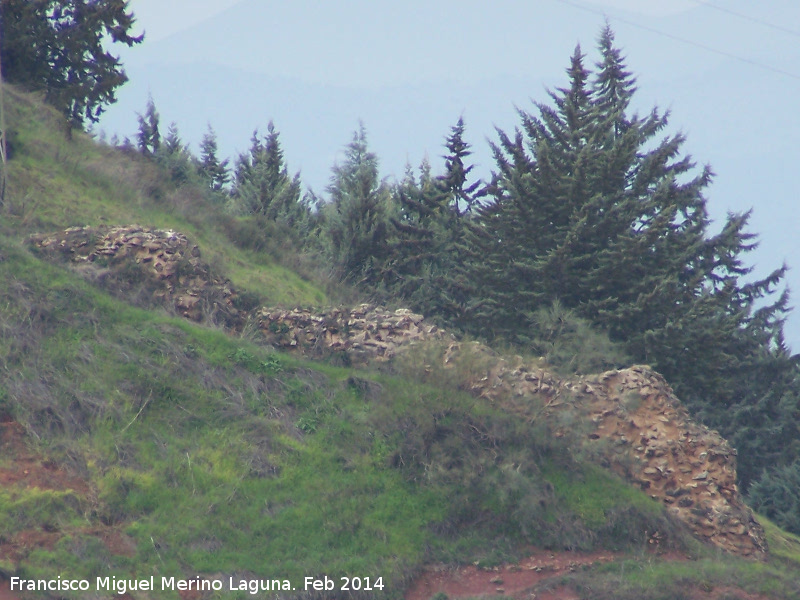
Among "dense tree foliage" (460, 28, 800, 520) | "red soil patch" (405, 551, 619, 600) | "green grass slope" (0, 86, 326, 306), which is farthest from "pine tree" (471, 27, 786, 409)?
"red soil patch" (405, 551, 619, 600)

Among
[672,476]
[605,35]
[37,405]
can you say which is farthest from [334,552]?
[605,35]

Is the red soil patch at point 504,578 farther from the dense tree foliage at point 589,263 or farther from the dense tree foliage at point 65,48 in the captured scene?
the dense tree foliage at point 65,48

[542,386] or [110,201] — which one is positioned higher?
[110,201]

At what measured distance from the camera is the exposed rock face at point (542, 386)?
13438 mm

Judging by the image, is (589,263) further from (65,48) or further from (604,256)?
(65,48)

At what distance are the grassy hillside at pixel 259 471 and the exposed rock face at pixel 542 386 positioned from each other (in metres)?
0.52

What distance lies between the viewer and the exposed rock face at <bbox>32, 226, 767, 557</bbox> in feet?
44.1

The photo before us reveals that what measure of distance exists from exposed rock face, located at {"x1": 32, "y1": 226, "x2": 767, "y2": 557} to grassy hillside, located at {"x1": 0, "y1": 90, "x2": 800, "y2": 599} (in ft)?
1.70

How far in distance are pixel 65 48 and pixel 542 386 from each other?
16.8 m

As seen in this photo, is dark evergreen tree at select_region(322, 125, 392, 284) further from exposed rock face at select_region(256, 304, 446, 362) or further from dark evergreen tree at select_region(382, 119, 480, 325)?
exposed rock face at select_region(256, 304, 446, 362)

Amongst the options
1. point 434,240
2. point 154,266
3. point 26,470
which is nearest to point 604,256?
point 434,240

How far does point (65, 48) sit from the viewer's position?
24203 millimetres

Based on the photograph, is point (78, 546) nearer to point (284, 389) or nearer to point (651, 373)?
point (284, 389)

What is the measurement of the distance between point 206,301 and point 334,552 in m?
6.19
